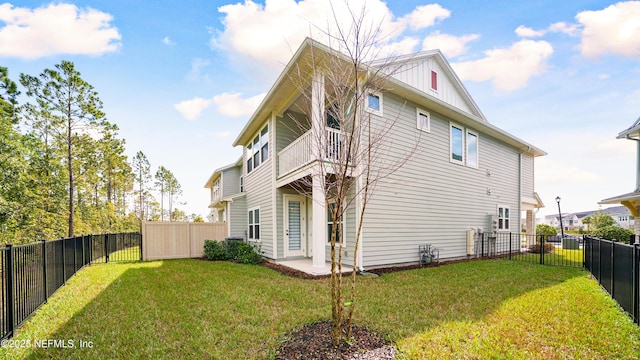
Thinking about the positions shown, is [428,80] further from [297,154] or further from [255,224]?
[255,224]

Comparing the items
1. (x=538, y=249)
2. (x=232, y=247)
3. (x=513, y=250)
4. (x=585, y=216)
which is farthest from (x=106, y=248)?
(x=585, y=216)

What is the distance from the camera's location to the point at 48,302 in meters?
5.30

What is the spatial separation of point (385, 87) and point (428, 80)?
3270 mm

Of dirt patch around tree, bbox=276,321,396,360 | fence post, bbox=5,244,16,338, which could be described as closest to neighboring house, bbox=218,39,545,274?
dirt patch around tree, bbox=276,321,396,360

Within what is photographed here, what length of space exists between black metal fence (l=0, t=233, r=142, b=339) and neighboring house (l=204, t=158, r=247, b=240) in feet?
19.7

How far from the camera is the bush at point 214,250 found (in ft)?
37.1

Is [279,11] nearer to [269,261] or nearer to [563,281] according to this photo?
[269,261]

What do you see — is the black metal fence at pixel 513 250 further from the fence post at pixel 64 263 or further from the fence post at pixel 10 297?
the fence post at pixel 64 263

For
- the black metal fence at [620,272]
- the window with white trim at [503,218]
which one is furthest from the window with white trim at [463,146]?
the black metal fence at [620,272]

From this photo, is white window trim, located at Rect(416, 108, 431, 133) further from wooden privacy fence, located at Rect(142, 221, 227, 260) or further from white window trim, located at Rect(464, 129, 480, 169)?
wooden privacy fence, located at Rect(142, 221, 227, 260)

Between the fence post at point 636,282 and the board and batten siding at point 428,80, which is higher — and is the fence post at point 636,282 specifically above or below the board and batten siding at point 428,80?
below

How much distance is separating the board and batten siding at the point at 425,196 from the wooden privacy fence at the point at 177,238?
7186mm

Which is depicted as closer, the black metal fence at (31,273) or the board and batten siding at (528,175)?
the black metal fence at (31,273)

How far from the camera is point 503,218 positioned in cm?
1334
